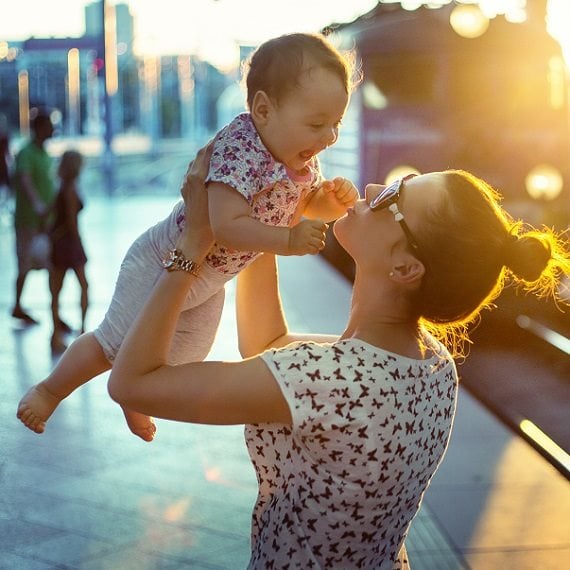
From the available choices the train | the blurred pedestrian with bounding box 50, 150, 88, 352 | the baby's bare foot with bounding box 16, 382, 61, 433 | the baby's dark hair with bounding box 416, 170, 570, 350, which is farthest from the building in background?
the baby's dark hair with bounding box 416, 170, 570, 350

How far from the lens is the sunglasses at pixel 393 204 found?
212cm

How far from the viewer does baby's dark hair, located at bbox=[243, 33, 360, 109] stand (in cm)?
254

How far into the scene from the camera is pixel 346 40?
12.2m

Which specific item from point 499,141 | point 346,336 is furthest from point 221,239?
point 499,141

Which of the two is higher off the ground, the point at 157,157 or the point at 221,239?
the point at 221,239

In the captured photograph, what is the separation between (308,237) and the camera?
230 centimetres

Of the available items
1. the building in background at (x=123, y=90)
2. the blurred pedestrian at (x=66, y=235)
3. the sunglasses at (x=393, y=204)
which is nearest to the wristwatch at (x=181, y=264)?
the sunglasses at (x=393, y=204)

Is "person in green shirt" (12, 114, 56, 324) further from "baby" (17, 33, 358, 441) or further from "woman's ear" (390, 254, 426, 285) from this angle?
"woman's ear" (390, 254, 426, 285)

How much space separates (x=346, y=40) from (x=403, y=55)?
128 centimetres

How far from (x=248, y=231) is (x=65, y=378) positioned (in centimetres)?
86

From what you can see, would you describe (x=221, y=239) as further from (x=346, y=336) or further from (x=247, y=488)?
(x=247, y=488)

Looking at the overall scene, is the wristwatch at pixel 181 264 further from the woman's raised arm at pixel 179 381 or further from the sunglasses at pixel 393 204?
the sunglasses at pixel 393 204

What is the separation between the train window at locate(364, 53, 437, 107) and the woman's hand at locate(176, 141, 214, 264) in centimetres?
895

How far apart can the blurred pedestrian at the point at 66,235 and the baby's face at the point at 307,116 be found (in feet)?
17.0
